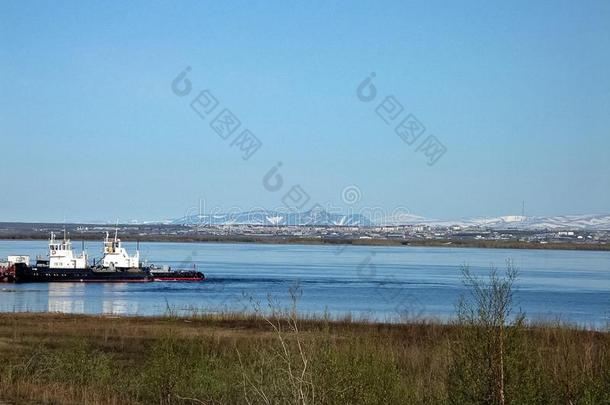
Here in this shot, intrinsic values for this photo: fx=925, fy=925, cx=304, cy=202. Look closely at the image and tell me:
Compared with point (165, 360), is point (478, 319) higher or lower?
higher

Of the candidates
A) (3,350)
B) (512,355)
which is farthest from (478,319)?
(3,350)

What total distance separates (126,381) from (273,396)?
28.9 ft

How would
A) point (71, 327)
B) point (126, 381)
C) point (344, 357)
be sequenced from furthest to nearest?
point (71, 327) < point (126, 381) < point (344, 357)

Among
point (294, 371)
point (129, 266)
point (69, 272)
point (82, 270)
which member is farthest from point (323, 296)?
point (294, 371)

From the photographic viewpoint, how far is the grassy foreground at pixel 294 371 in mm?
11953

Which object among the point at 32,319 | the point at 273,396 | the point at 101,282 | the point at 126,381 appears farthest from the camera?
the point at 101,282

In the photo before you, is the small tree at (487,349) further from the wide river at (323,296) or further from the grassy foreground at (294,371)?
the wide river at (323,296)

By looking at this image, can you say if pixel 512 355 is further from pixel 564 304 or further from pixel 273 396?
pixel 564 304

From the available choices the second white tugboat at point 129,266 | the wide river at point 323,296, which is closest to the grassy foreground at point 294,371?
the wide river at point 323,296

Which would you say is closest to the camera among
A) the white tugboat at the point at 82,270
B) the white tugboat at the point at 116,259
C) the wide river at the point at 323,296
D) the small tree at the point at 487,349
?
the small tree at the point at 487,349

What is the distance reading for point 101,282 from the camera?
86.7 metres

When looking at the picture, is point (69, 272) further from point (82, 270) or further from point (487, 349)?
point (487, 349)

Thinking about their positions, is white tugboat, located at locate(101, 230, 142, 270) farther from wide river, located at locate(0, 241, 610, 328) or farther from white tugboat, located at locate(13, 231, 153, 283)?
wide river, located at locate(0, 241, 610, 328)

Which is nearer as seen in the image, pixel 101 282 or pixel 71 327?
pixel 71 327
